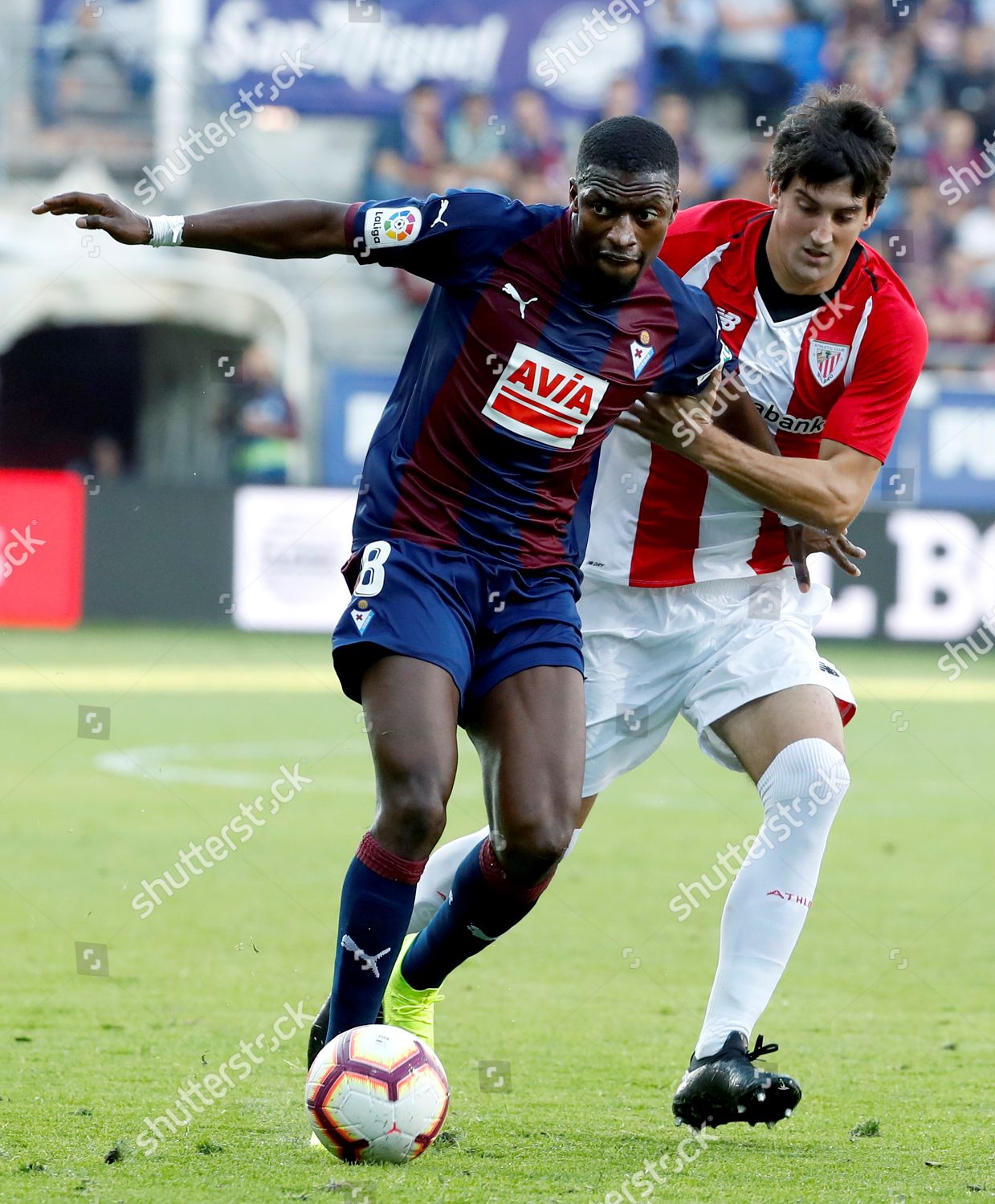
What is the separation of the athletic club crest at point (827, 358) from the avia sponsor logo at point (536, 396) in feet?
2.69

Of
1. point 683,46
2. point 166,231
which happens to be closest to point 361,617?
point 166,231

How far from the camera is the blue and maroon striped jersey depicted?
3875mm

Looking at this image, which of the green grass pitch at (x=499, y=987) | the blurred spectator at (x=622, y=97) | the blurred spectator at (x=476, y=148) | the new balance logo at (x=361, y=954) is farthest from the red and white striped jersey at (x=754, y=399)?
the blurred spectator at (x=622, y=97)

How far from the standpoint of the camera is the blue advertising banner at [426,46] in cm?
1961

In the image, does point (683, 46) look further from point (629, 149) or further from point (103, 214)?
point (103, 214)

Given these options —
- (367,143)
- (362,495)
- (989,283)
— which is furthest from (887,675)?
(362,495)

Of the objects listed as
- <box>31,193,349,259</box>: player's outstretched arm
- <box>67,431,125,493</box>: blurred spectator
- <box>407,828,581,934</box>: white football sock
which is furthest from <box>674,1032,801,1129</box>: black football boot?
<box>67,431,125,493</box>: blurred spectator

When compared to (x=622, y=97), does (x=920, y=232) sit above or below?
below

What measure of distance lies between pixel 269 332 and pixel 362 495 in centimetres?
1412

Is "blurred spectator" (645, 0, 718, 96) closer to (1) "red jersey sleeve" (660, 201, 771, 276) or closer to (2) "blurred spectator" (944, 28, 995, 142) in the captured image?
(2) "blurred spectator" (944, 28, 995, 142)

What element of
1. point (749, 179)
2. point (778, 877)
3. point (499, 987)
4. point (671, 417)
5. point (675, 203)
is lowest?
point (499, 987)

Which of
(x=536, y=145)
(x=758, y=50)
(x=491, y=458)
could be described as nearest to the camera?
(x=491, y=458)

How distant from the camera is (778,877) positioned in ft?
13.6

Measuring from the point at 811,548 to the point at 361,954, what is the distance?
1687mm
